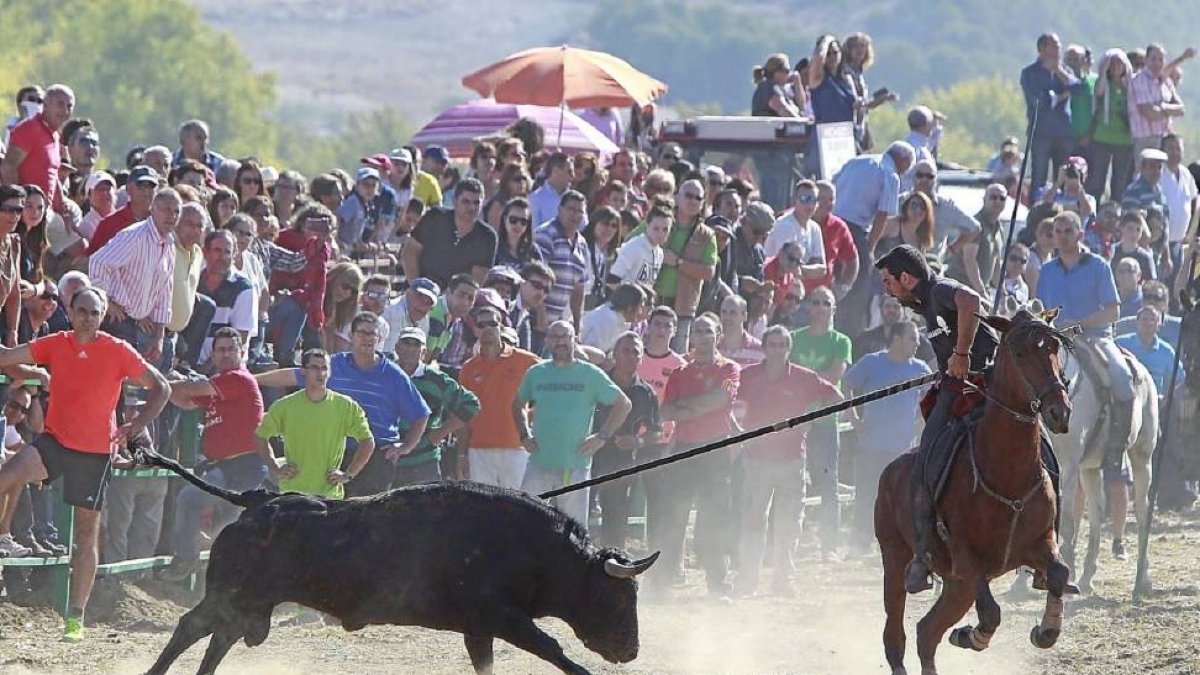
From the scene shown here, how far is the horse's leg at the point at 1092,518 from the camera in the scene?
56.0 ft

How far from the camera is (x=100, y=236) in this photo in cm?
1530

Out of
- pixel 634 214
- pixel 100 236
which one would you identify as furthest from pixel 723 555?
pixel 100 236

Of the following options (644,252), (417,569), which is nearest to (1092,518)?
(644,252)

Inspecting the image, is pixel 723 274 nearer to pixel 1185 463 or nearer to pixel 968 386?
pixel 1185 463

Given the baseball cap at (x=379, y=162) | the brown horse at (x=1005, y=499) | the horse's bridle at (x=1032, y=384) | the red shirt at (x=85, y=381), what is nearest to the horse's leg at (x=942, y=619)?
the brown horse at (x=1005, y=499)

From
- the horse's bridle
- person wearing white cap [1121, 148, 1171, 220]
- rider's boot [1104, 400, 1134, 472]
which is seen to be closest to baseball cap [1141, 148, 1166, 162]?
person wearing white cap [1121, 148, 1171, 220]

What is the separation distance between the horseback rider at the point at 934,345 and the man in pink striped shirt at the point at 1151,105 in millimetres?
13890

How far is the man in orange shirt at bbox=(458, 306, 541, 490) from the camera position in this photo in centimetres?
1588

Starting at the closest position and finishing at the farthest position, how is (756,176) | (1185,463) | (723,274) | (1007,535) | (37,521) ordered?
1. (1007,535)
2. (37,521)
3. (723,274)
4. (1185,463)
5. (756,176)

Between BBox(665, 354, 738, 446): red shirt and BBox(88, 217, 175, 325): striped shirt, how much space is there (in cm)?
392

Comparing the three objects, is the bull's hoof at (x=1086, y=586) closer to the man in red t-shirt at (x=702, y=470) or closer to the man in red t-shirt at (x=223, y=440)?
the man in red t-shirt at (x=702, y=470)

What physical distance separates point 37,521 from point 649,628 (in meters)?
4.03

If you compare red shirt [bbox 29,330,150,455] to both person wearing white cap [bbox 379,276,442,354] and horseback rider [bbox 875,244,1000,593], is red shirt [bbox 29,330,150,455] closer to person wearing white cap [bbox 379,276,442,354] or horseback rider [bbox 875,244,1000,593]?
person wearing white cap [bbox 379,276,442,354]

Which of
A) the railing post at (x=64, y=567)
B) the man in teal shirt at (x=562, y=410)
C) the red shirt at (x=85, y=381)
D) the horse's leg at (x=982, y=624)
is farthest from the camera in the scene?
the man in teal shirt at (x=562, y=410)
